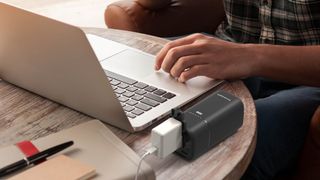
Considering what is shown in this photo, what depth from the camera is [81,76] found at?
2.46ft

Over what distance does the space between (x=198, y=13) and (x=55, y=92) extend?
86 cm

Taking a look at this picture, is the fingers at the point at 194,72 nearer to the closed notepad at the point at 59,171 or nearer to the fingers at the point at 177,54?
the fingers at the point at 177,54

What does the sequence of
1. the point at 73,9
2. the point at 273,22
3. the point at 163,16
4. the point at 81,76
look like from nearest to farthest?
the point at 81,76, the point at 273,22, the point at 163,16, the point at 73,9

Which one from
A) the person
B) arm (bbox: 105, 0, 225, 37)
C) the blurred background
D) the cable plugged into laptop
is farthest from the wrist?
the blurred background

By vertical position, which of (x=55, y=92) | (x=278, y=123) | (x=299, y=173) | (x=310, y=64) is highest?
(x=55, y=92)

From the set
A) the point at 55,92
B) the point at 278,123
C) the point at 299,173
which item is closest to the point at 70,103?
the point at 55,92

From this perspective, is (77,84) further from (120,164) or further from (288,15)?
(288,15)

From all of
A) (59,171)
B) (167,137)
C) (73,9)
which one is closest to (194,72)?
(167,137)

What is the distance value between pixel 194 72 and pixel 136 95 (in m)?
0.12

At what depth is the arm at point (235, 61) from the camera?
3.04 feet

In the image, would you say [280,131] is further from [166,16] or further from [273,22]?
[166,16]

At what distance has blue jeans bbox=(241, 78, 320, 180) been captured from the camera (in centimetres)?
101

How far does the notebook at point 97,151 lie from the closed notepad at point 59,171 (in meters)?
0.02

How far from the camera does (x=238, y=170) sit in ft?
2.38
